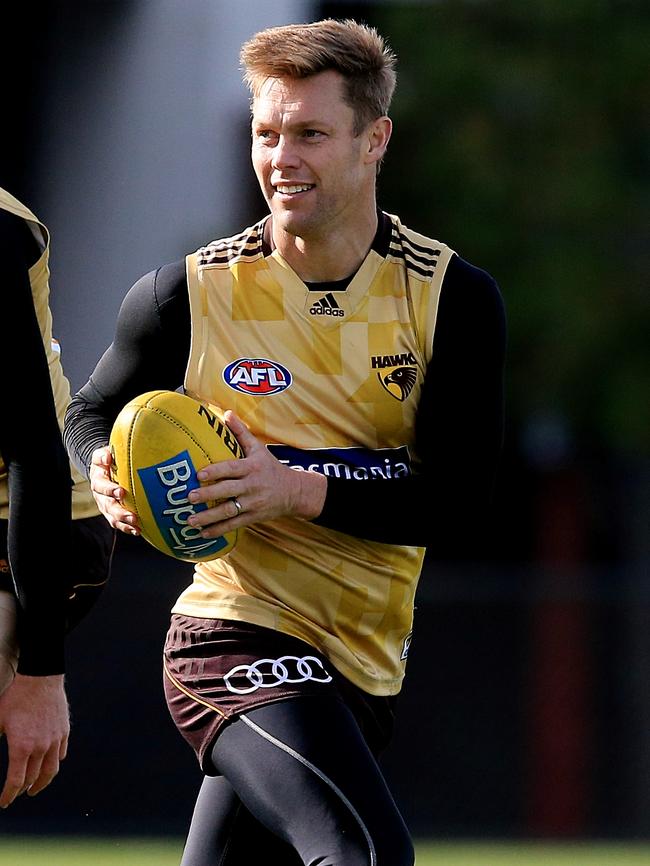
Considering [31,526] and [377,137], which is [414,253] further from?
[31,526]

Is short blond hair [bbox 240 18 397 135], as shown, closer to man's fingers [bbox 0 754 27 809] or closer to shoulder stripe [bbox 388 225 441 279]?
shoulder stripe [bbox 388 225 441 279]

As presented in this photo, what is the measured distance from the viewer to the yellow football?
3838 mm

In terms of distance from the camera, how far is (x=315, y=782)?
12.3 feet

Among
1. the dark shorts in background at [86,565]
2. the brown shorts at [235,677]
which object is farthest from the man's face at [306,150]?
the brown shorts at [235,677]

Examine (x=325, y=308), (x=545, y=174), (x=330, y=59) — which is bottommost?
(x=545, y=174)

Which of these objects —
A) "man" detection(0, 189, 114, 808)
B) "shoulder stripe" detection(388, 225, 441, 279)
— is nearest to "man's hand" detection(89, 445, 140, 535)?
"man" detection(0, 189, 114, 808)

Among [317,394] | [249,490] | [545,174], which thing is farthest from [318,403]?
[545,174]

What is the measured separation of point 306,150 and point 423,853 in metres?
7.13

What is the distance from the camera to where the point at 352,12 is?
13102 millimetres

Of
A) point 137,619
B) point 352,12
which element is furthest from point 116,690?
point 352,12

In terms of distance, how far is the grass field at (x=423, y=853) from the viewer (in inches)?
379

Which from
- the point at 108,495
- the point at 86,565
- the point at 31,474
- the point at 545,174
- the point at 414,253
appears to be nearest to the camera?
the point at 31,474

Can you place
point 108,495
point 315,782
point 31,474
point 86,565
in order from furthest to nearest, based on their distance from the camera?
1. point 86,565
2. point 108,495
3. point 315,782
4. point 31,474

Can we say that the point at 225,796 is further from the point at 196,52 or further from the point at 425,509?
the point at 196,52
